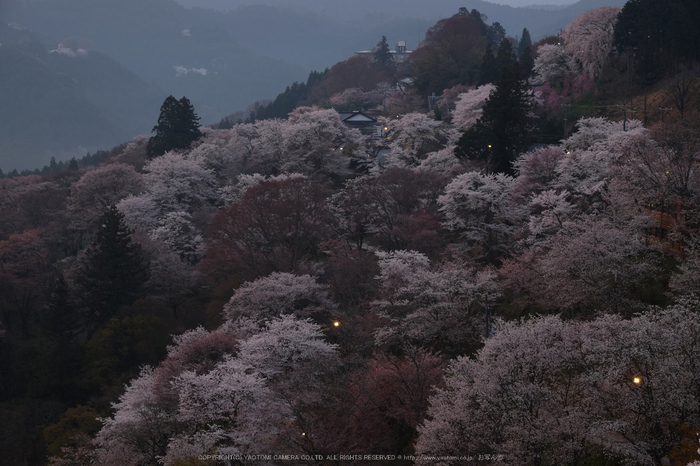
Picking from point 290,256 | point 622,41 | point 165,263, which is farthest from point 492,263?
point 622,41

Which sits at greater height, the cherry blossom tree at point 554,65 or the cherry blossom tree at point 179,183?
the cherry blossom tree at point 554,65

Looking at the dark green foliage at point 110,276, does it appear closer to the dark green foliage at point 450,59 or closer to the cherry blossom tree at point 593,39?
the cherry blossom tree at point 593,39

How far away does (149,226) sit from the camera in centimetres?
4369

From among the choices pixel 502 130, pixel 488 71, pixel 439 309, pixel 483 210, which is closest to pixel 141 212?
pixel 483 210

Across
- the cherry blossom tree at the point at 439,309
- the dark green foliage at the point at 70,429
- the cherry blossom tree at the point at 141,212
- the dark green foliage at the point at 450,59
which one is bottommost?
the dark green foliage at the point at 70,429

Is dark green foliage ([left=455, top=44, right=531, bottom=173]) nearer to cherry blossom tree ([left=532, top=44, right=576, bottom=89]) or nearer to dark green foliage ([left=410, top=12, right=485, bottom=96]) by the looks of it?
cherry blossom tree ([left=532, top=44, right=576, bottom=89])

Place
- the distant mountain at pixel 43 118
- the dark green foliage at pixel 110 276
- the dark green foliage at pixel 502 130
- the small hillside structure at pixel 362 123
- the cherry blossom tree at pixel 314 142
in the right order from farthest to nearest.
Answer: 1. the distant mountain at pixel 43 118
2. the small hillside structure at pixel 362 123
3. the cherry blossom tree at pixel 314 142
4. the dark green foliage at pixel 502 130
5. the dark green foliage at pixel 110 276

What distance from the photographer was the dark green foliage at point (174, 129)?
58.9 meters

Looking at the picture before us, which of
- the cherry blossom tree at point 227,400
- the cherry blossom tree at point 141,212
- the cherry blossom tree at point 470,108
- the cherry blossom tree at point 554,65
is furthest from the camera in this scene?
the cherry blossom tree at point 554,65

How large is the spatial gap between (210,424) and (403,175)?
19.7 m

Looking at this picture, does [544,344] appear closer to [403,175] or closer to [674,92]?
[403,175]

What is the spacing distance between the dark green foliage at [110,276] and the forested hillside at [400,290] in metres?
0.13

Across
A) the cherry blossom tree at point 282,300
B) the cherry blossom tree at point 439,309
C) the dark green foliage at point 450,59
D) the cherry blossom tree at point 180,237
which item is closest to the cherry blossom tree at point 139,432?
the cherry blossom tree at point 282,300

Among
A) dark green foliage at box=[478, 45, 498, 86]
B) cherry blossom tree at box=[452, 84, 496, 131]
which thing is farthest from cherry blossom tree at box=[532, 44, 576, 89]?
cherry blossom tree at box=[452, 84, 496, 131]
